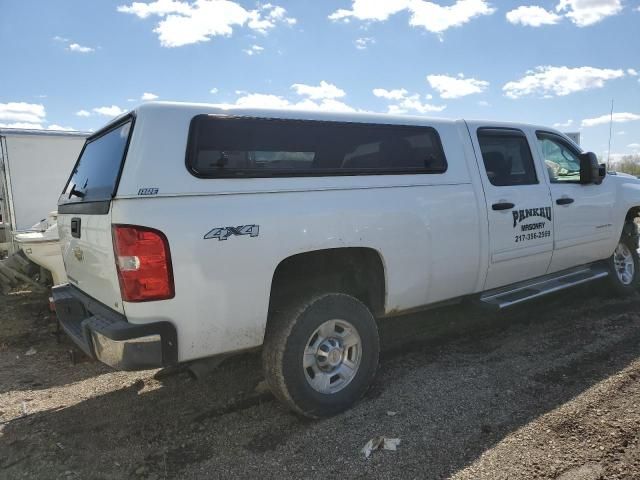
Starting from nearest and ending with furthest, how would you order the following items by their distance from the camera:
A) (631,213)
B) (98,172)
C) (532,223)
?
(98,172)
(532,223)
(631,213)

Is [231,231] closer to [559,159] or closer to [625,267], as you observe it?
[559,159]

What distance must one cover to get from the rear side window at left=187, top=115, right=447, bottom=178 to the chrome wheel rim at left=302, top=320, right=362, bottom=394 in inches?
42.4

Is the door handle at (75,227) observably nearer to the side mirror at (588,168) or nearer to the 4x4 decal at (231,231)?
the 4x4 decal at (231,231)

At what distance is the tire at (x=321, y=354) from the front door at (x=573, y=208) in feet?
8.24

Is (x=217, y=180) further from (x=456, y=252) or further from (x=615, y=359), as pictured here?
(x=615, y=359)

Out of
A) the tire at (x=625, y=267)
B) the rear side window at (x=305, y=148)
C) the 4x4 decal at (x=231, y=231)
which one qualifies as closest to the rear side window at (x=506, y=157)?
the rear side window at (x=305, y=148)

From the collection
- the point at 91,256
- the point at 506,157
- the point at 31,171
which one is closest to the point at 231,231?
the point at 91,256

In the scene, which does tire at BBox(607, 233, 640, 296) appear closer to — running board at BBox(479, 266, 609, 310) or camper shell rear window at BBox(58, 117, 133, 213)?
running board at BBox(479, 266, 609, 310)

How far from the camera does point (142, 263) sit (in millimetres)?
2586

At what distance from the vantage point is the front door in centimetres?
477

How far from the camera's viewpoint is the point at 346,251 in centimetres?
333

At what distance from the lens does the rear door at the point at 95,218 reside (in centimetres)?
276

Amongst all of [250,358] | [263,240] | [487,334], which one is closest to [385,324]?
[487,334]

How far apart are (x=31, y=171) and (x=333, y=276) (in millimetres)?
7436
